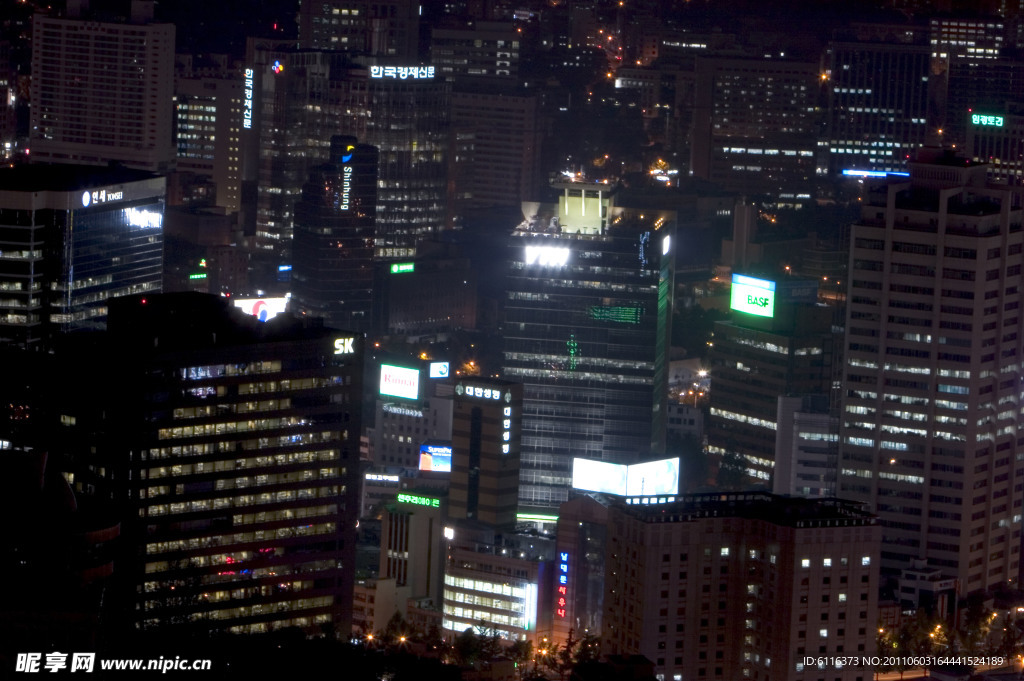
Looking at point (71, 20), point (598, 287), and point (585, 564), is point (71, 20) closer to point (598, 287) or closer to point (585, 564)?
point (598, 287)

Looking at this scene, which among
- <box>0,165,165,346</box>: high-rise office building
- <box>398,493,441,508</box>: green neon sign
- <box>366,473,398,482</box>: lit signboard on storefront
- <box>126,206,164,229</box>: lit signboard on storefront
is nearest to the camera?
<box>398,493,441,508</box>: green neon sign

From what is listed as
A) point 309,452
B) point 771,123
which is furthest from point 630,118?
Result: point 309,452

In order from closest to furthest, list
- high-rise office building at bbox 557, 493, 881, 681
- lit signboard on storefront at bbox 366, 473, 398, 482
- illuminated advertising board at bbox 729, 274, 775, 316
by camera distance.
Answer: high-rise office building at bbox 557, 493, 881, 681 < lit signboard on storefront at bbox 366, 473, 398, 482 < illuminated advertising board at bbox 729, 274, 775, 316

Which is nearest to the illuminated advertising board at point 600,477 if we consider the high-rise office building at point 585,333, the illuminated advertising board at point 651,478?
the illuminated advertising board at point 651,478

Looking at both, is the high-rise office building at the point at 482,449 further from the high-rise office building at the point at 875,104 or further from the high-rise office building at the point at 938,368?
the high-rise office building at the point at 875,104

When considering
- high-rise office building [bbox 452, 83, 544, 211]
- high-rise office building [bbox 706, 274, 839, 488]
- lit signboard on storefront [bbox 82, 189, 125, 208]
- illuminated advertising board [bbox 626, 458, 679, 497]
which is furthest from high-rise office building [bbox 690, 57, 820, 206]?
lit signboard on storefront [bbox 82, 189, 125, 208]

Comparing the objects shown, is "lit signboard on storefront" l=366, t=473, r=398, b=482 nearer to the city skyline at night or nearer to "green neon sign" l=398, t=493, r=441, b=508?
the city skyline at night
